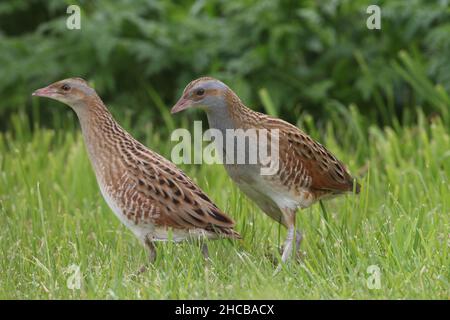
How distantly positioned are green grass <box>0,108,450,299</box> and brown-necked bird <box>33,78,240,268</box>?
0.14m

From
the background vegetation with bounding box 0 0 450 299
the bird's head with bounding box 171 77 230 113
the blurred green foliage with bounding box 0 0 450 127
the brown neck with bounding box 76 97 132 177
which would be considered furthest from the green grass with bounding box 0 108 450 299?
the blurred green foliage with bounding box 0 0 450 127

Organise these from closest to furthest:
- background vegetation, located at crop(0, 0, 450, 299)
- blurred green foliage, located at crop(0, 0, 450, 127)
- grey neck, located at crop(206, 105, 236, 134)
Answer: background vegetation, located at crop(0, 0, 450, 299) < grey neck, located at crop(206, 105, 236, 134) < blurred green foliage, located at crop(0, 0, 450, 127)

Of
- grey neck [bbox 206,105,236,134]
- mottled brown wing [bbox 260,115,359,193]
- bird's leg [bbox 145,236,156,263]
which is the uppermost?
grey neck [bbox 206,105,236,134]

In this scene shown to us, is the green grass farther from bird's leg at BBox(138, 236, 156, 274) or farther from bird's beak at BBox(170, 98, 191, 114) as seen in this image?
bird's beak at BBox(170, 98, 191, 114)

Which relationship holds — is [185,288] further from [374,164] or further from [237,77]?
[237,77]

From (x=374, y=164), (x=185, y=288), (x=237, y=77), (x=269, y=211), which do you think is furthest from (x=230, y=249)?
(x=237, y=77)

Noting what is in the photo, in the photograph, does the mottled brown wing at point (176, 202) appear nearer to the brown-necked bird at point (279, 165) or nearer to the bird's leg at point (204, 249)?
the bird's leg at point (204, 249)

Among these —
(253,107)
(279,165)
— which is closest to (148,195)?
(279,165)

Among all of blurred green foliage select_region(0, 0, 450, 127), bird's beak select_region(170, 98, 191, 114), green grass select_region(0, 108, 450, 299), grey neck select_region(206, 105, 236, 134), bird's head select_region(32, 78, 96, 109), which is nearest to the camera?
green grass select_region(0, 108, 450, 299)

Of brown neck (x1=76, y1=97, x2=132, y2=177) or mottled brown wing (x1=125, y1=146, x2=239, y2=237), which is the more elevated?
brown neck (x1=76, y1=97, x2=132, y2=177)

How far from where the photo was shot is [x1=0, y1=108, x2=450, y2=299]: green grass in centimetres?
493

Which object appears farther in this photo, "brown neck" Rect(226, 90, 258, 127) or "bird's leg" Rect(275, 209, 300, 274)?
"brown neck" Rect(226, 90, 258, 127)

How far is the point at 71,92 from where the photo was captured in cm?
592
